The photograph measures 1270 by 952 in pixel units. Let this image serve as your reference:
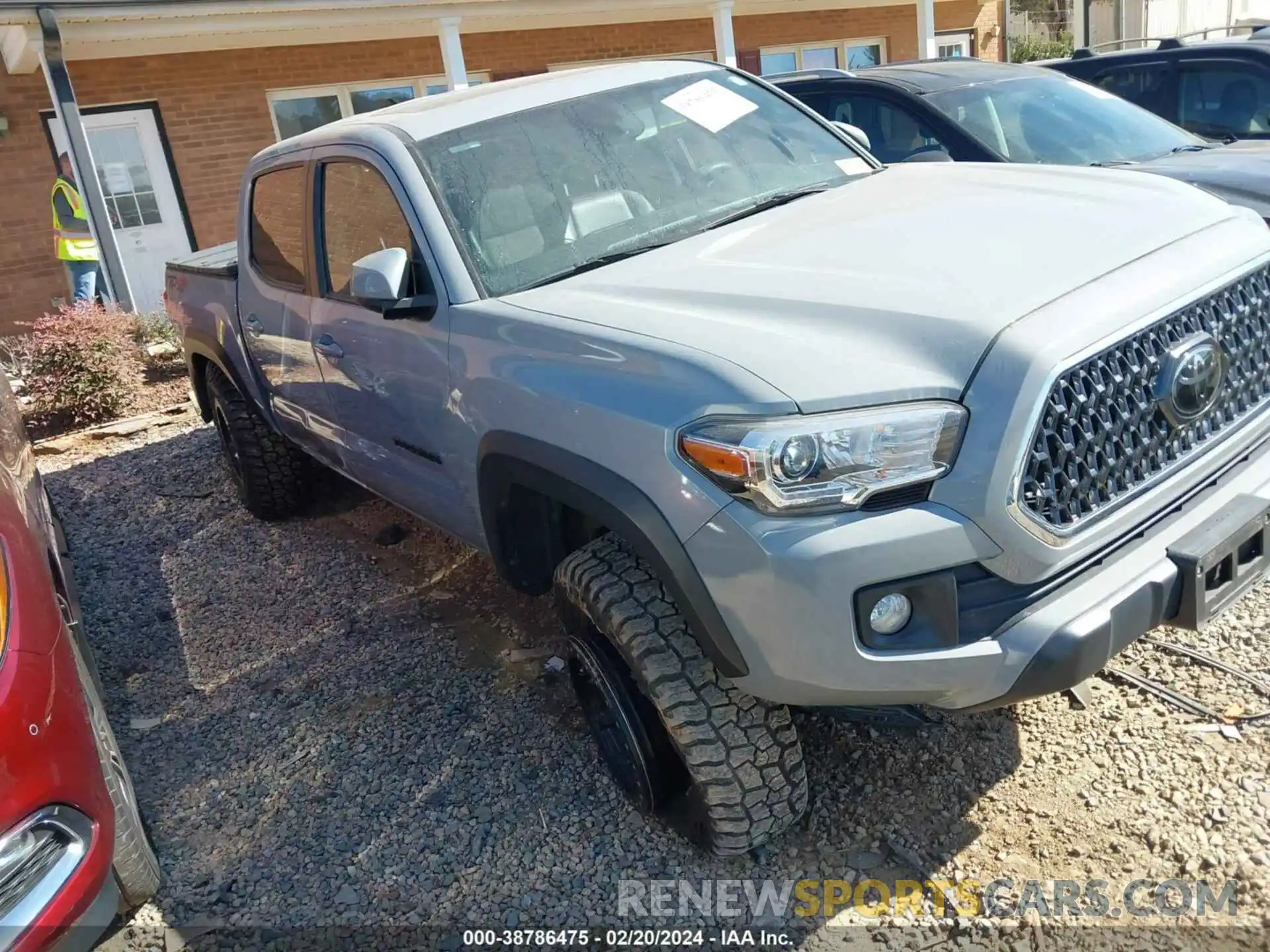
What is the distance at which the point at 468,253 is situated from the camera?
305 centimetres

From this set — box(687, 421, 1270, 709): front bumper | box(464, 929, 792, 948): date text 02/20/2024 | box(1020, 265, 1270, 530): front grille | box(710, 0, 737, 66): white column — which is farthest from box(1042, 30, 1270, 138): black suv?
box(464, 929, 792, 948): date text 02/20/2024

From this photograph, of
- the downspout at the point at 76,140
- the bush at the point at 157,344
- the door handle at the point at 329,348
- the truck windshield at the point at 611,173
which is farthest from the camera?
the bush at the point at 157,344

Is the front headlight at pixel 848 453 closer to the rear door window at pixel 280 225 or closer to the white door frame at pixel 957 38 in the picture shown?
the rear door window at pixel 280 225

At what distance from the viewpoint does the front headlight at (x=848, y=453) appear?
2037 mm

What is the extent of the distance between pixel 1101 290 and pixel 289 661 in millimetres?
3199

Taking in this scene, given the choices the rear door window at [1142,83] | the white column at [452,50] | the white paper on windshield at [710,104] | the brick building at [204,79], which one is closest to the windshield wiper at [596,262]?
the white paper on windshield at [710,104]

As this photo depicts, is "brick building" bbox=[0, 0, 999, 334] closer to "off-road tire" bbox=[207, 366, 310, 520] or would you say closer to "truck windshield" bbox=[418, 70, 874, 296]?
"off-road tire" bbox=[207, 366, 310, 520]

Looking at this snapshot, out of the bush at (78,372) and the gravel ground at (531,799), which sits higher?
the bush at (78,372)

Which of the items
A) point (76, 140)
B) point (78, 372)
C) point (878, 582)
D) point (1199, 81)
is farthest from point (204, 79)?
point (878, 582)

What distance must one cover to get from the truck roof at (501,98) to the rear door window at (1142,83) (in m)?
4.85

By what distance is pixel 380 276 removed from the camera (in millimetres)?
2910

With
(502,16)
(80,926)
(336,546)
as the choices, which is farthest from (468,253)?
(502,16)

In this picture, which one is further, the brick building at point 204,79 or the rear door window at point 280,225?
the brick building at point 204,79

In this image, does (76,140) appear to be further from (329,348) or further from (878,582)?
(878,582)
